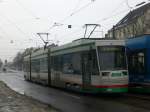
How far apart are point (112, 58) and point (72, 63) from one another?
168 inches

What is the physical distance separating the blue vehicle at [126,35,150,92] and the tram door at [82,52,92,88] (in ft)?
9.54

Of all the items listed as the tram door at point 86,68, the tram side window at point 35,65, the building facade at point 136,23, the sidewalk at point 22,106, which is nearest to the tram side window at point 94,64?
the tram door at point 86,68

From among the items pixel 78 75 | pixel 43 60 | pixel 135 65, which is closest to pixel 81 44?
pixel 78 75

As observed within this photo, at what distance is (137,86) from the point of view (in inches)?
842

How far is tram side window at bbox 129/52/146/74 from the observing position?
20.7m

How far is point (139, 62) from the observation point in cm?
2116

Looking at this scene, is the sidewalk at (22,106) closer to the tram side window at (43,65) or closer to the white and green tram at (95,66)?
the white and green tram at (95,66)

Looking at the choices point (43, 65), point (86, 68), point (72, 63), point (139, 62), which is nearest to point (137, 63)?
point (139, 62)

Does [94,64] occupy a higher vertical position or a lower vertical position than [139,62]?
lower

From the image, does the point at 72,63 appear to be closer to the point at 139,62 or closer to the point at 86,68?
the point at 86,68

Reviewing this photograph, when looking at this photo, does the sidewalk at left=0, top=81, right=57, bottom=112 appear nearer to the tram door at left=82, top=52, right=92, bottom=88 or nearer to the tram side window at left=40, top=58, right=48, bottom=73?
the tram door at left=82, top=52, right=92, bottom=88

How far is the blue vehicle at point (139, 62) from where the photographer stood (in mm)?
20234

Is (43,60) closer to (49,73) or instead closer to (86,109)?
(49,73)

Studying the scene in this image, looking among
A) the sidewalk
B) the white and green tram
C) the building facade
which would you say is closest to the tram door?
the white and green tram
